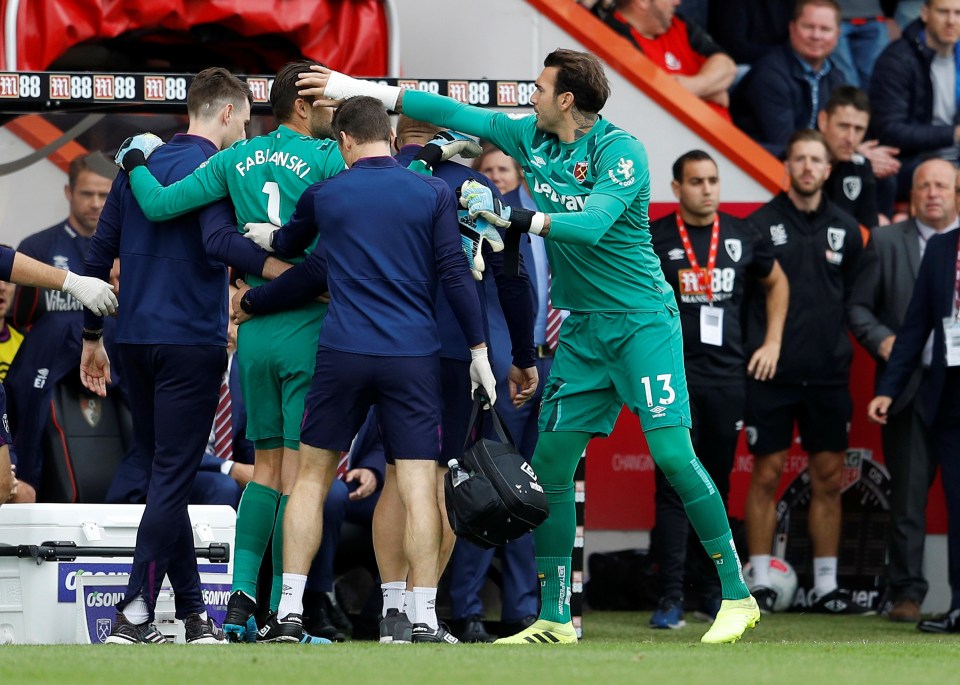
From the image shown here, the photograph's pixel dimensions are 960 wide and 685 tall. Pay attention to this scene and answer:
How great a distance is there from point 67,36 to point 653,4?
396 cm

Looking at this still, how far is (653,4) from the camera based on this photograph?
11.5 meters

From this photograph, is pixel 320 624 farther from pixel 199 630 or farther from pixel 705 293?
pixel 705 293

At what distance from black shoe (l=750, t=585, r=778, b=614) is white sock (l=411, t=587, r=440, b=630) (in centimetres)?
356

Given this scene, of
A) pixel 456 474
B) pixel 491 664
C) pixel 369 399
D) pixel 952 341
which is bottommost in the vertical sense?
pixel 491 664

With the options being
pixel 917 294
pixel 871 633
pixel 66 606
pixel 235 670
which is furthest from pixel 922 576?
pixel 235 670

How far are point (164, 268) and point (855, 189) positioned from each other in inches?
211

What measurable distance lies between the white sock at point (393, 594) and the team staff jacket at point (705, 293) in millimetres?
2687

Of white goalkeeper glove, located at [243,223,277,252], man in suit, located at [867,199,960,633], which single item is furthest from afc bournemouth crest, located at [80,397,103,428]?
man in suit, located at [867,199,960,633]

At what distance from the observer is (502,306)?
724 centimetres

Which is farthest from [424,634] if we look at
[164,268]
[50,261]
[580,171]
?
[50,261]

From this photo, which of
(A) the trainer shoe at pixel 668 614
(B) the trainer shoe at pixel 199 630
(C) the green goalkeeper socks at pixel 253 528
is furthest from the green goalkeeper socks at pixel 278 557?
(A) the trainer shoe at pixel 668 614

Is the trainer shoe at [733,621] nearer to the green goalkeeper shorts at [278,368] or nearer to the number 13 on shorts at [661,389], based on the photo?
the number 13 on shorts at [661,389]

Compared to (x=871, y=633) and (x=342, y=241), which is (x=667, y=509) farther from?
(x=342, y=241)

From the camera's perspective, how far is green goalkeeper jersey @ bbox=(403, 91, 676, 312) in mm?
6707
